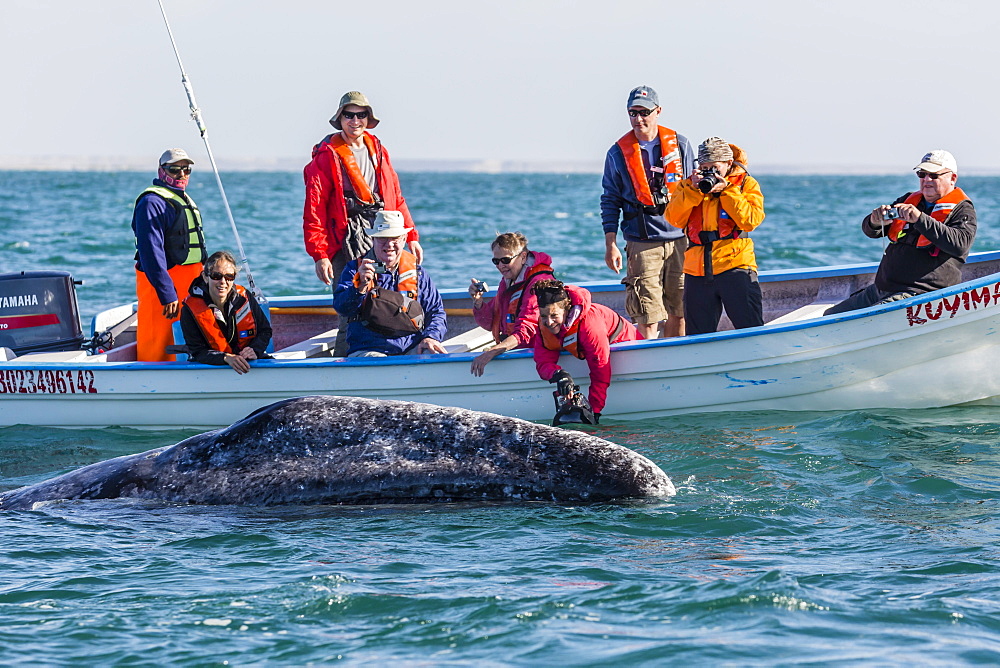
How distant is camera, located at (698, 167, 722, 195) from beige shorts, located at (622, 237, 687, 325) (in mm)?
1155

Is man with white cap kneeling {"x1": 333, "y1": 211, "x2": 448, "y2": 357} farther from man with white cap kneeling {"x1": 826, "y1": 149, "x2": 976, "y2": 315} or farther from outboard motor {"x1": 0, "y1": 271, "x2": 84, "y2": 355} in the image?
man with white cap kneeling {"x1": 826, "y1": 149, "x2": 976, "y2": 315}

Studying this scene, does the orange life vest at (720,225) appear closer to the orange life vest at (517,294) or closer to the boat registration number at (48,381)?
the orange life vest at (517,294)

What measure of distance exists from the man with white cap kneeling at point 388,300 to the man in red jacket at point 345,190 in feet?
1.05

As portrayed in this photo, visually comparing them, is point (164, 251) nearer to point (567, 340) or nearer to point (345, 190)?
point (345, 190)

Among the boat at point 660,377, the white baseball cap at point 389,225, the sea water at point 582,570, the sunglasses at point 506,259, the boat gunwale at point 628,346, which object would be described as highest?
the white baseball cap at point 389,225

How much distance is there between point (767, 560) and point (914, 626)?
1028 mm

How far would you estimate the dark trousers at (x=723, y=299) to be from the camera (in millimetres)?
9820

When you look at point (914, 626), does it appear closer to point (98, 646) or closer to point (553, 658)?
point (553, 658)

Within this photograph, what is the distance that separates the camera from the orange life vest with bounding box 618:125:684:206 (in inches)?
409

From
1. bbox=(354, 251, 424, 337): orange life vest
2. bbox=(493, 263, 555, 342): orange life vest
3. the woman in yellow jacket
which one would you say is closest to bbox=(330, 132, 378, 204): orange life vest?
bbox=(354, 251, 424, 337): orange life vest

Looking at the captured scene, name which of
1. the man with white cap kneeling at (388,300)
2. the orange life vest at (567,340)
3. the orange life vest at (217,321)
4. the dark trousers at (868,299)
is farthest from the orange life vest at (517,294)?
the dark trousers at (868,299)

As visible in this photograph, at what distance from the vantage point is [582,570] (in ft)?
20.0

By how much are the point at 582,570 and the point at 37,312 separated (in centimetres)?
752

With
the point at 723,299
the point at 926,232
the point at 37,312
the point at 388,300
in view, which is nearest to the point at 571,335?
the point at 723,299
